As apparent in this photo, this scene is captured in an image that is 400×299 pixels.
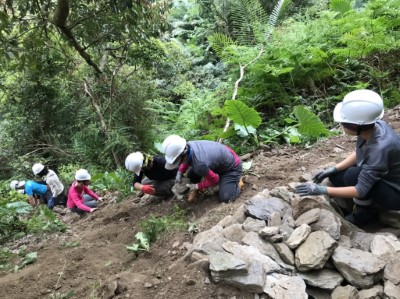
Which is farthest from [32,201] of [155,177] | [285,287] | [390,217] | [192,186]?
[390,217]

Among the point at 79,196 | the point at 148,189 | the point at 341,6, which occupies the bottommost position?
the point at 79,196

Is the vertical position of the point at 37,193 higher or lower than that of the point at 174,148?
lower

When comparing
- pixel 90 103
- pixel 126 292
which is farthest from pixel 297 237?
pixel 90 103

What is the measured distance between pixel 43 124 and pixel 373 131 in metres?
9.99

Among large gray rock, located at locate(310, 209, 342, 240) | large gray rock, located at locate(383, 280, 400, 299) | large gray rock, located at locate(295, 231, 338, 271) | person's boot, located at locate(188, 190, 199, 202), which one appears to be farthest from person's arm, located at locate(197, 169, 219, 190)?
large gray rock, located at locate(383, 280, 400, 299)

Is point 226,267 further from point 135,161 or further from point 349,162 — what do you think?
point 135,161

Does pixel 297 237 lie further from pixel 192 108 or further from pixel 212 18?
pixel 212 18

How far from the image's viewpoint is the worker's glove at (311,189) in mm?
3020

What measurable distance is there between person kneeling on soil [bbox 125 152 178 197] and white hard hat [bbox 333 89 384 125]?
111 inches

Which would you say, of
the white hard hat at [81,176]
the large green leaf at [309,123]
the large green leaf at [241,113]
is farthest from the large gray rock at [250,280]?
the white hard hat at [81,176]

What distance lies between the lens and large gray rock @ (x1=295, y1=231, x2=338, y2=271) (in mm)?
2617

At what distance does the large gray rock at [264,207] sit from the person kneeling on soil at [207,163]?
84 cm

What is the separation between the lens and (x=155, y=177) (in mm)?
5211

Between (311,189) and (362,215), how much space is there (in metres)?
0.59
